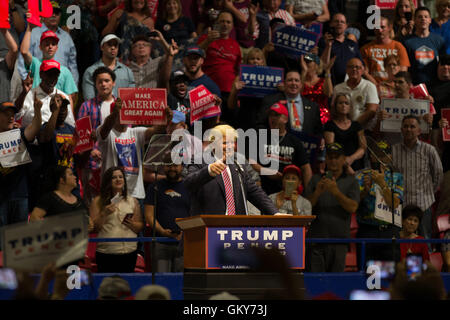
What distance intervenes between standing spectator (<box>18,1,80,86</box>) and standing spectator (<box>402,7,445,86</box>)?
4.98 meters

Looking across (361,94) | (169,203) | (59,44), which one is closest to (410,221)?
(361,94)

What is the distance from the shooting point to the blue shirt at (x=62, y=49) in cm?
1096

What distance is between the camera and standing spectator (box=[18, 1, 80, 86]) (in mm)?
10961

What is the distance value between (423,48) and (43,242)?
30.7 feet

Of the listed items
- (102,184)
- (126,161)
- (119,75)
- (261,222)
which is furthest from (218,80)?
(261,222)

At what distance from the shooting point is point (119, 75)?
430 inches

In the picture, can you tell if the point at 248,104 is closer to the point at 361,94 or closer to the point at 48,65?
the point at 361,94

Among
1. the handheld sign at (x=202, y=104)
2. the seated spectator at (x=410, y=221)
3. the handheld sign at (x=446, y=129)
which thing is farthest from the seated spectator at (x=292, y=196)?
the handheld sign at (x=446, y=129)

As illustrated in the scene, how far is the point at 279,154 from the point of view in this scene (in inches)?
404

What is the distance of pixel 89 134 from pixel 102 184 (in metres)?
0.75

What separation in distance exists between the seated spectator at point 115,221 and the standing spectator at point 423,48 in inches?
213

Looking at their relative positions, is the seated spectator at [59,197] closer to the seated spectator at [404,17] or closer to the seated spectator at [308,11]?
the seated spectator at [308,11]

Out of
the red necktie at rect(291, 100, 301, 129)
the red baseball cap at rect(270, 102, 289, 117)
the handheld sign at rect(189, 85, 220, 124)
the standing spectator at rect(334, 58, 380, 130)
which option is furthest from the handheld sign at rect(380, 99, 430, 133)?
the handheld sign at rect(189, 85, 220, 124)
